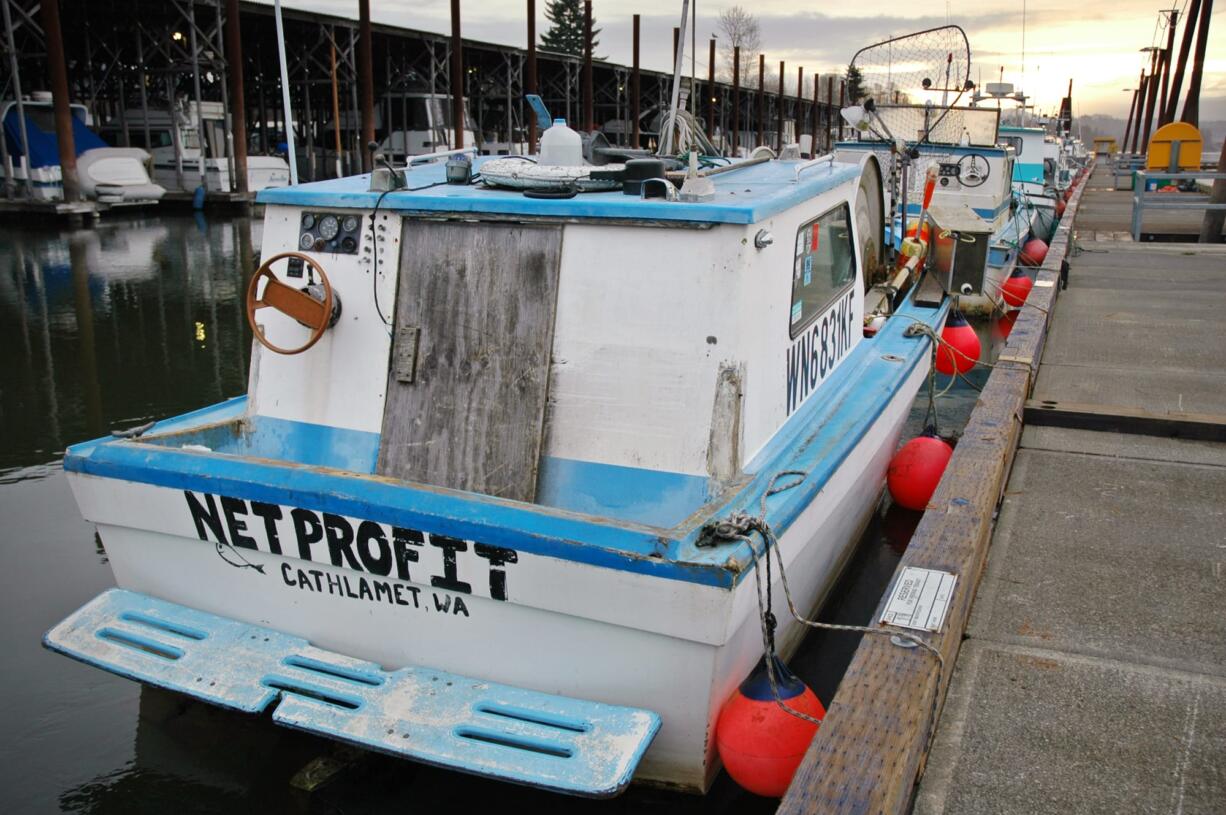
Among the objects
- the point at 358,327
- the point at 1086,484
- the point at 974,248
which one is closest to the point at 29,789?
the point at 358,327

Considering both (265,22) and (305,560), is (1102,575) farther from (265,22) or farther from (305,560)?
(265,22)

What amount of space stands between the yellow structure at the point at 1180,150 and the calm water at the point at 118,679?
43.8 ft

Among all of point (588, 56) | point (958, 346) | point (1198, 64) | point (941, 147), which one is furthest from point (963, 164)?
point (588, 56)

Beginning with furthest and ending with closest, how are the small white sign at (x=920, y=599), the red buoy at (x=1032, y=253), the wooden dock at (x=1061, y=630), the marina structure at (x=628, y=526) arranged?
the red buoy at (x=1032, y=253) < the small white sign at (x=920, y=599) < the marina structure at (x=628, y=526) < the wooden dock at (x=1061, y=630)

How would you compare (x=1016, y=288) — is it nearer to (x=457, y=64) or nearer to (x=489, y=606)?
(x=489, y=606)

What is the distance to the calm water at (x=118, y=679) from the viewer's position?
12.7 feet

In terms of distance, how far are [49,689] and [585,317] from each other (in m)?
2.94

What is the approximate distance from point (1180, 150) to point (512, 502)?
67.6 ft

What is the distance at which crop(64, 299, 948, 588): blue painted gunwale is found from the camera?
3.29 m

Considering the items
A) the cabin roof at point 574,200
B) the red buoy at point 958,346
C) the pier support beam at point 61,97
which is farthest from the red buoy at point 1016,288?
the pier support beam at point 61,97

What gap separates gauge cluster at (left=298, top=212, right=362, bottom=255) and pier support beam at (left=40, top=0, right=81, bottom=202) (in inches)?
779

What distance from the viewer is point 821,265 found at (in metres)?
5.16

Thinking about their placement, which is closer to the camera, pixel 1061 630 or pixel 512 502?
pixel 512 502

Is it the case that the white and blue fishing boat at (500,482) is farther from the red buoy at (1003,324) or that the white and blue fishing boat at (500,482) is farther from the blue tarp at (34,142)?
the blue tarp at (34,142)
